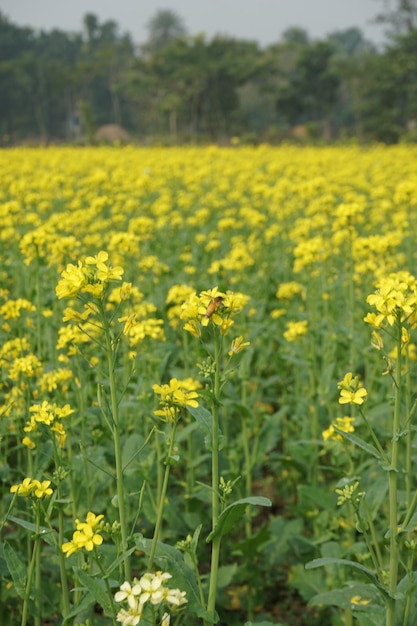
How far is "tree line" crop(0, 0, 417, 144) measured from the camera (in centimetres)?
3459

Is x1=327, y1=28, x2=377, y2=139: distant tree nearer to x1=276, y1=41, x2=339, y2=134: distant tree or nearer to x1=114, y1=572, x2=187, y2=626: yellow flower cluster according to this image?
x1=276, y1=41, x2=339, y2=134: distant tree

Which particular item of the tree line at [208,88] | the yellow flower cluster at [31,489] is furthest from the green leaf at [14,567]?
the tree line at [208,88]

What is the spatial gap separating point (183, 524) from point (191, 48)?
45944mm

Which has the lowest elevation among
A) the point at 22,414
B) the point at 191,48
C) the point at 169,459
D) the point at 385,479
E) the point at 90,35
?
the point at 385,479

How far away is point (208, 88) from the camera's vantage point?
148ft

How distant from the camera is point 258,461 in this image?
3.47 m

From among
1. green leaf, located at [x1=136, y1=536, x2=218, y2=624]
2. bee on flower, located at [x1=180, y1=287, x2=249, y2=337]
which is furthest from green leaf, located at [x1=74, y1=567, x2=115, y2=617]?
bee on flower, located at [x1=180, y1=287, x2=249, y2=337]

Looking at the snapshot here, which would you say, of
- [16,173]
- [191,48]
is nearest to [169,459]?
[16,173]

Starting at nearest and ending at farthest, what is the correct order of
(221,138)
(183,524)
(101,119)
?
(183,524)
(221,138)
(101,119)

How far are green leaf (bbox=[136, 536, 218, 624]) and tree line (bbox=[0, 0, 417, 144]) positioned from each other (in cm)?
2639

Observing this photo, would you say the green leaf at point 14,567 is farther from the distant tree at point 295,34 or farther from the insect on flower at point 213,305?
the distant tree at point 295,34

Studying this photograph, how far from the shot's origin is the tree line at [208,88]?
34.6 meters

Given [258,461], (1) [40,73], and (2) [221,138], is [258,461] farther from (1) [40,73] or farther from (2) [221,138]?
(1) [40,73]

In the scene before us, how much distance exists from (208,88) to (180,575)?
45388 mm
